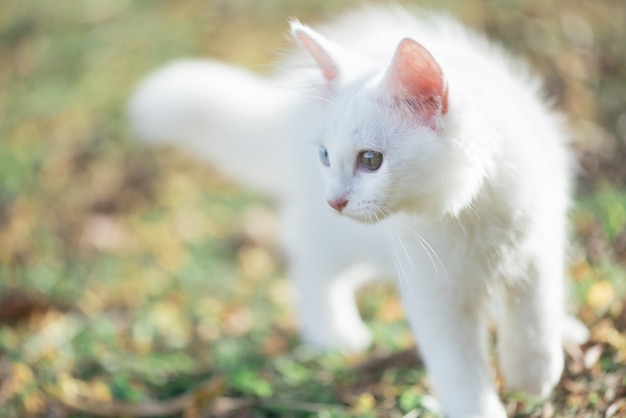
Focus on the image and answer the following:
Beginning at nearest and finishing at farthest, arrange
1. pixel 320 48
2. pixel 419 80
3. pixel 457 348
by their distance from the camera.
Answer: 1. pixel 419 80
2. pixel 320 48
3. pixel 457 348

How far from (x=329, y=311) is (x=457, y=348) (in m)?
0.97

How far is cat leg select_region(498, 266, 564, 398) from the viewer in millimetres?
2330

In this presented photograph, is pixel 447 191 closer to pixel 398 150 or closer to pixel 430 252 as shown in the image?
pixel 398 150

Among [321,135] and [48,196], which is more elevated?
[321,135]

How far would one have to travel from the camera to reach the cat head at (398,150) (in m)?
2.02

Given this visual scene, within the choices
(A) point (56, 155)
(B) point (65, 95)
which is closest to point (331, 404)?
(A) point (56, 155)

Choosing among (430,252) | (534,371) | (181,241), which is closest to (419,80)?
(430,252)

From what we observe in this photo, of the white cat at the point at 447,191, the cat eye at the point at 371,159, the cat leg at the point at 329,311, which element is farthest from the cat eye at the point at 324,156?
the cat leg at the point at 329,311

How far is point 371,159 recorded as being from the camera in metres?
2.06

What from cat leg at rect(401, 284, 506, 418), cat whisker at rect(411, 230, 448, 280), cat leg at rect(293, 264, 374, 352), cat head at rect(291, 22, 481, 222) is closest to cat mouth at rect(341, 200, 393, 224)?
cat head at rect(291, 22, 481, 222)

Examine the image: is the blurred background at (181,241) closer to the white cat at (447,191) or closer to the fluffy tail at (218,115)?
the white cat at (447,191)

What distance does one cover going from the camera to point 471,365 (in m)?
2.33

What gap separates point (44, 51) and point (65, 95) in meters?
0.51

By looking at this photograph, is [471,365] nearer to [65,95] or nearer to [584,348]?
[584,348]
